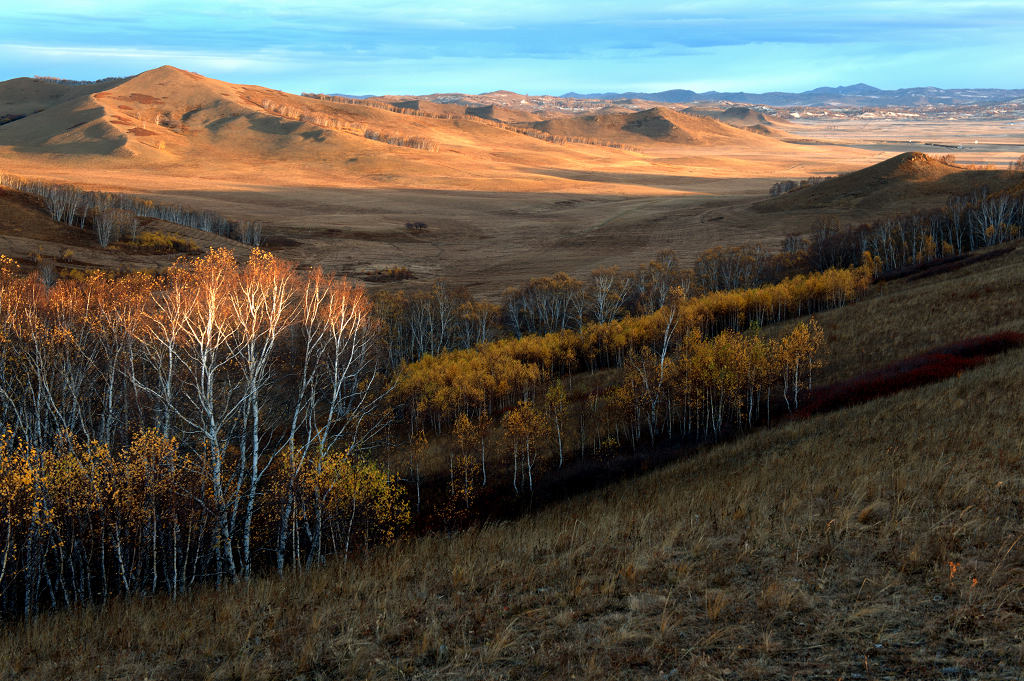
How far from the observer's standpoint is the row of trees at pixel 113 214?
118250 mm

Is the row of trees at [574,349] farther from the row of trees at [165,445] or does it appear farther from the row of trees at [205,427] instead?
the row of trees at [165,445]

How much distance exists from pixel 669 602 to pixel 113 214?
137m

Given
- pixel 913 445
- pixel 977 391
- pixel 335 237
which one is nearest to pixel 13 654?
pixel 913 445

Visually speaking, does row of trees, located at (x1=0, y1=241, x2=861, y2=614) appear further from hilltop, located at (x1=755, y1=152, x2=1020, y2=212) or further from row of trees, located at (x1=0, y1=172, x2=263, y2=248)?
hilltop, located at (x1=755, y1=152, x2=1020, y2=212)

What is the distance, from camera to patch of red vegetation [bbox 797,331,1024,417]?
34.2 metres

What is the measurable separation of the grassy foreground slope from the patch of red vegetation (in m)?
18.9

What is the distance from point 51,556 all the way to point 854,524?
28.2 metres

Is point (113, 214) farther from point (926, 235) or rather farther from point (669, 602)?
point (926, 235)

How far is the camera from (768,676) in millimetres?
8711


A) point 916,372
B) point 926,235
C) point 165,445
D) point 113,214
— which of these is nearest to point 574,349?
point 916,372

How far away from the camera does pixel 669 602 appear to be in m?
11.0

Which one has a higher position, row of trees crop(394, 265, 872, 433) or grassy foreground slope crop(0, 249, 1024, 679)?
grassy foreground slope crop(0, 249, 1024, 679)

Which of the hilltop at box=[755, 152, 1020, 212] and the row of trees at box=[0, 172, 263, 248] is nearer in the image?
the row of trees at box=[0, 172, 263, 248]

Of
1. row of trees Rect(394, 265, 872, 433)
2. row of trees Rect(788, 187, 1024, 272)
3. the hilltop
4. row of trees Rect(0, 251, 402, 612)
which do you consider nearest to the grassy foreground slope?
row of trees Rect(0, 251, 402, 612)
